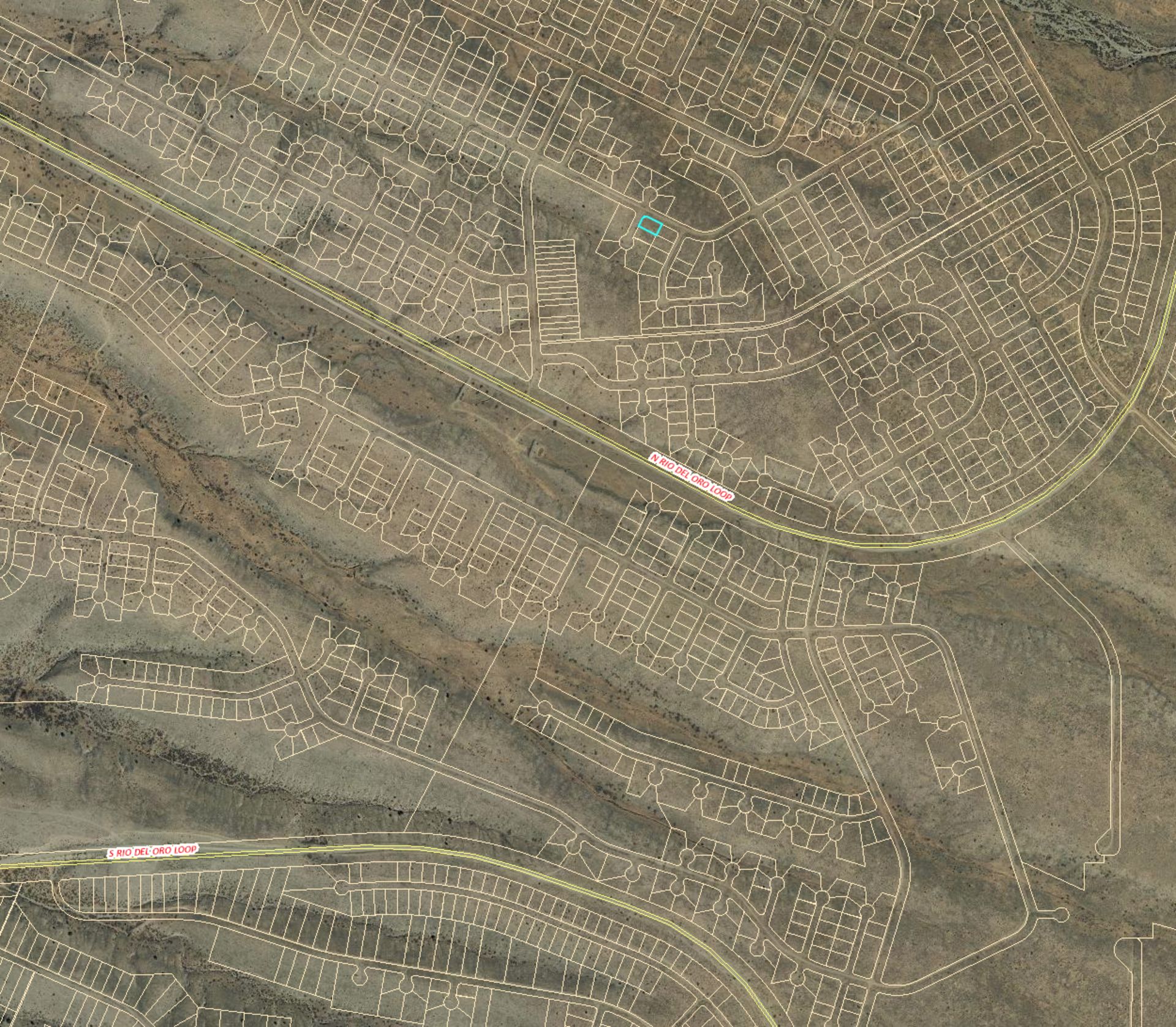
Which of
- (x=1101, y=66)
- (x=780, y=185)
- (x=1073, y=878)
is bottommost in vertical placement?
(x=1073, y=878)

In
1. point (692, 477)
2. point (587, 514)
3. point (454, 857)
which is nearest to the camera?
point (454, 857)

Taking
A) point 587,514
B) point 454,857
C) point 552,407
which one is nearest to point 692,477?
point 587,514

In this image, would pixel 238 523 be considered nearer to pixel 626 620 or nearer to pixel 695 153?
pixel 626 620

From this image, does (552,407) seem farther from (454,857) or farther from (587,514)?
(454,857)

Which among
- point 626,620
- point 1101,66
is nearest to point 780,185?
point 1101,66

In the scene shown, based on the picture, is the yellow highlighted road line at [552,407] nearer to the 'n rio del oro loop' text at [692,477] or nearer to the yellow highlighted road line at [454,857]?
the 'n rio del oro loop' text at [692,477]

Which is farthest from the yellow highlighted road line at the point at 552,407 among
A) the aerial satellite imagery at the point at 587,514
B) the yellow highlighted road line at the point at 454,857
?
the yellow highlighted road line at the point at 454,857
